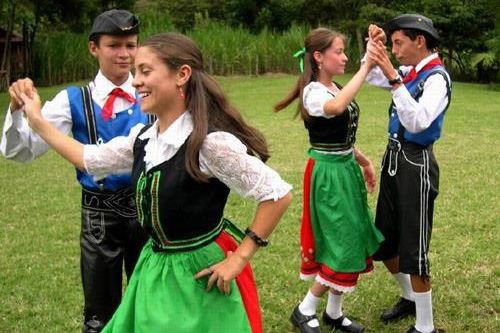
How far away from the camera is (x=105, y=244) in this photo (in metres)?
2.97

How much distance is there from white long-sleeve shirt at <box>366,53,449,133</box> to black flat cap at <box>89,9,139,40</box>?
47.7 inches

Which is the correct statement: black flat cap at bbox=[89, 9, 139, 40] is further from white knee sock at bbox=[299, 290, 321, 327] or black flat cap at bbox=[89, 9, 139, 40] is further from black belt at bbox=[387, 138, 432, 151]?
white knee sock at bbox=[299, 290, 321, 327]

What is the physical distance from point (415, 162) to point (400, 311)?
969 millimetres

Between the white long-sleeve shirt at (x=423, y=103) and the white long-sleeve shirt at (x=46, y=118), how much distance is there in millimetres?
1203

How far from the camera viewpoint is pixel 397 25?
332cm

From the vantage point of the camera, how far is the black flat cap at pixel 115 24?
2850 millimetres

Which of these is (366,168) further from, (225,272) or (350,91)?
(225,272)

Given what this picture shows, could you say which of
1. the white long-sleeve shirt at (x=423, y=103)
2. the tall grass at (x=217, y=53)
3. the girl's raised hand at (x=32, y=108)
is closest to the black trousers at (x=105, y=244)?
the girl's raised hand at (x=32, y=108)

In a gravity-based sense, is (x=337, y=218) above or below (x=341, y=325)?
above

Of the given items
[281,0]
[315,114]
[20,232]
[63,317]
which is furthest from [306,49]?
[281,0]

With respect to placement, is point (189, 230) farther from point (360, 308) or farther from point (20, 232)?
point (20, 232)

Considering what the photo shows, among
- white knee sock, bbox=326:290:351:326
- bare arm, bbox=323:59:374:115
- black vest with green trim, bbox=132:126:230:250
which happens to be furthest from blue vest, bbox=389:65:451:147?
black vest with green trim, bbox=132:126:230:250

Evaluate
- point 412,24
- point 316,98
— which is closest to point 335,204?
point 316,98

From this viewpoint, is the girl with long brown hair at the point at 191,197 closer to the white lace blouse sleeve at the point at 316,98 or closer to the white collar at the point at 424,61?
the white lace blouse sleeve at the point at 316,98
